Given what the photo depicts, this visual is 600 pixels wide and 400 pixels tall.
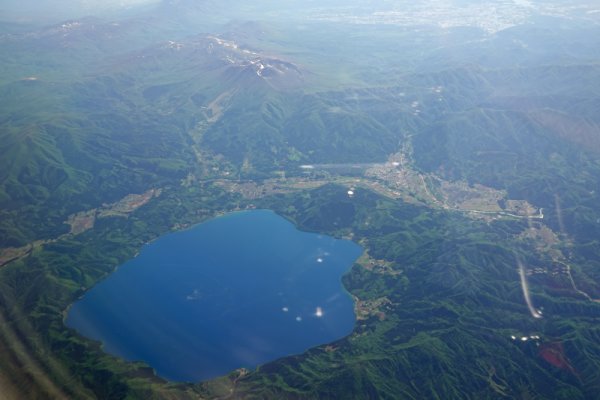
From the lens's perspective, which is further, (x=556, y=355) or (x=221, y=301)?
(x=221, y=301)

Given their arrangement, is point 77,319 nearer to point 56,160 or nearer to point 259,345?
point 259,345

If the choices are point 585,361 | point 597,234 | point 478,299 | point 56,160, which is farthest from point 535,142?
point 56,160

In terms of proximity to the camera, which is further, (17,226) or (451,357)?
(17,226)

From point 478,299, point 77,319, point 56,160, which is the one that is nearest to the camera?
point 77,319

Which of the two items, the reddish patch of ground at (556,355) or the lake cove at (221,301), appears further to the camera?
the lake cove at (221,301)

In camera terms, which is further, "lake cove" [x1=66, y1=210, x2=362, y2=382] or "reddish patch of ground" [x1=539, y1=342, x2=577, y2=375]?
"lake cove" [x1=66, y1=210, x2=362, y2=382]

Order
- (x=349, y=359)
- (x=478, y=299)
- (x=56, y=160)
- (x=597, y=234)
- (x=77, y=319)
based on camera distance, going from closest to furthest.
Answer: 1. (x=349, y=359)
2. (x=77, y=319)
3. (x=478, y=299)
4. (x=597, y=234)
5. (x=56, y=160)

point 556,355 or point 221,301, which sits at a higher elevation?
point 221,301
